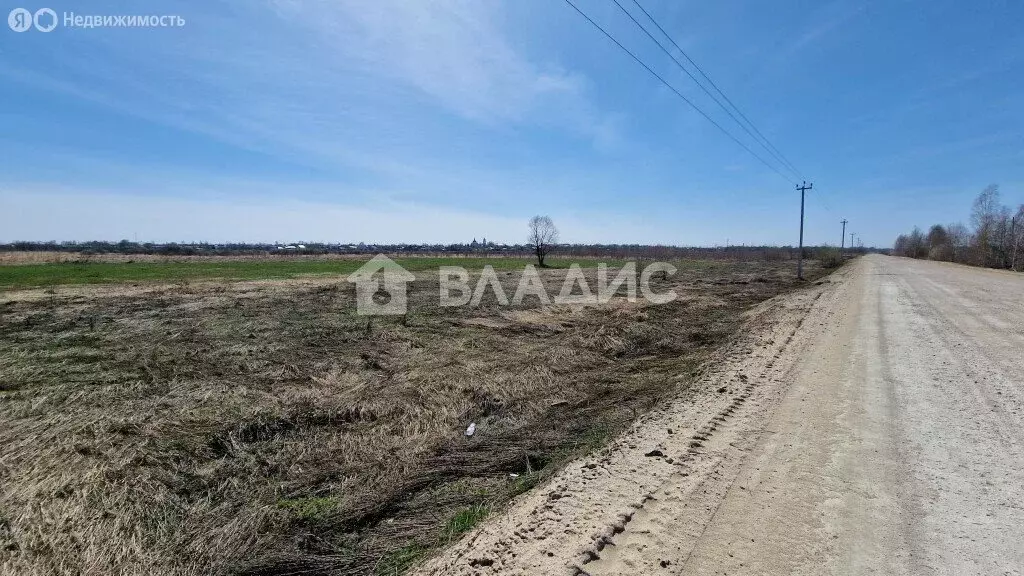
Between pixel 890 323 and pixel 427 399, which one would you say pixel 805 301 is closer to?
pixel 890 323

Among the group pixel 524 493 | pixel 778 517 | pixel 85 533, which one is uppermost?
pixel 778 517

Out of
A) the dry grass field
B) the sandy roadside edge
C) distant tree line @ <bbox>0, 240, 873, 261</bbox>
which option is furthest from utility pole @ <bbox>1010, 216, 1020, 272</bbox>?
the sandy roadside edge

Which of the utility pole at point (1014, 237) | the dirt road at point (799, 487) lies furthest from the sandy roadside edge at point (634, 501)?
the utility pole at point (1014, 237)

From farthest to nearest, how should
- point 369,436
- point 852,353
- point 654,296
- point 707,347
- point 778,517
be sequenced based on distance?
point 654,296, point 707,347, point 852,353, point 369,436, point 778,517

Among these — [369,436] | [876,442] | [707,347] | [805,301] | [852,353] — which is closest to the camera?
[876,442]

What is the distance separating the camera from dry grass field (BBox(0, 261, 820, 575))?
3.31 m

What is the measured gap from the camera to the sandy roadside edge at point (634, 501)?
256cm

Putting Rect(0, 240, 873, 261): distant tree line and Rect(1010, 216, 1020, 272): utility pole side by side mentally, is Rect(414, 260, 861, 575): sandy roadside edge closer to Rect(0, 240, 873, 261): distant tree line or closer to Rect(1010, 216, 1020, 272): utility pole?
Rect(0, 240, 873, 261): distant tree line

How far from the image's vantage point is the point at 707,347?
28.6ft

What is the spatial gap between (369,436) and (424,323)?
624 cm

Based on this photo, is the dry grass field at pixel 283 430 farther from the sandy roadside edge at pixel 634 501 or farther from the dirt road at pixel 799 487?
the dirt road at pixel 799 487

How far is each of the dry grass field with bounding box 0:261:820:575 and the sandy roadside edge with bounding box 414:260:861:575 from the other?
1.22 feet

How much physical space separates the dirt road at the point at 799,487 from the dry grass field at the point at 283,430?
0.64 meters

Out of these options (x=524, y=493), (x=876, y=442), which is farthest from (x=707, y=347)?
(x=524, y=493)
